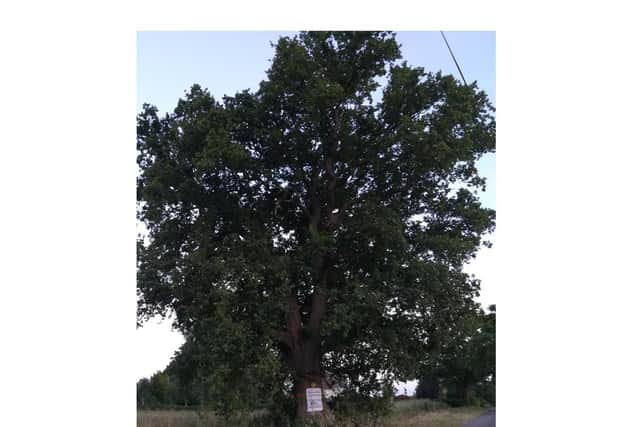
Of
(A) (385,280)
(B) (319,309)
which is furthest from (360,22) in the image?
(B) (319,309)

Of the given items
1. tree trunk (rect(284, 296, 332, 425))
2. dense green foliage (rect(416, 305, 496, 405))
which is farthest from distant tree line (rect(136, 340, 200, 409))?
dense green foliage (rect(416, 305, 496, 405))

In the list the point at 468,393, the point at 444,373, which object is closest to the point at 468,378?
the point at 468,393

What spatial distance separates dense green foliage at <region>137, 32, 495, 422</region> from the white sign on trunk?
16.8 inches

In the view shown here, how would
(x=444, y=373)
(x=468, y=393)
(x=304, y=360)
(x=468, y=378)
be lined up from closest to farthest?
(x=304, y=360) → (x=468, y=393) → (x=468, y=378) → (x=444, y=373)

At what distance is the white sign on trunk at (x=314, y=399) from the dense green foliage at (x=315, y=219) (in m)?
0.43

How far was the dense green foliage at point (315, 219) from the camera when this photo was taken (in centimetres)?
1759

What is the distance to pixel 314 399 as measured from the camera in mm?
18797

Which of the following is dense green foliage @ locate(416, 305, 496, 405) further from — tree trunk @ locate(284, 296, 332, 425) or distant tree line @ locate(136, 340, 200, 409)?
tree trunk @ locate(284, 296, 332, 425)

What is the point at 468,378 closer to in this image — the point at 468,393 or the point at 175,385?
the point at 468,393

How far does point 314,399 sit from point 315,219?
5479mm

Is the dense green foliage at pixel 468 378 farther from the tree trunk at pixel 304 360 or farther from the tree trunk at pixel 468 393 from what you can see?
the tree trunk at pixel 304 360

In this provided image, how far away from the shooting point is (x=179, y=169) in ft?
63.4

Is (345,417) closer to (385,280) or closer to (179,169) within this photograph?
(385,280)
